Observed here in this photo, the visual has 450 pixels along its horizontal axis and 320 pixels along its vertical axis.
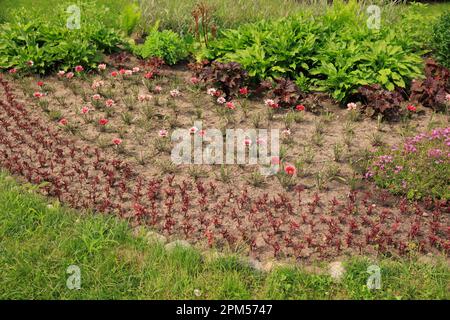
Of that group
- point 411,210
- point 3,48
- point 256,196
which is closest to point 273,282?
point 256,196

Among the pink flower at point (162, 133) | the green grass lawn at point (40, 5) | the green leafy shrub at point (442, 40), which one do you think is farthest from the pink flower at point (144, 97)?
the green leafy shrub at point (442, 40)

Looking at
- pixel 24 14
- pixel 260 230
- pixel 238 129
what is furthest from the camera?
pixel 24 14

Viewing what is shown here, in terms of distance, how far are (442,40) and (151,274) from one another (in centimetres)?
520

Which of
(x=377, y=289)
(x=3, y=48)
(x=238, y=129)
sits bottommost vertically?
(x=377, y=289)

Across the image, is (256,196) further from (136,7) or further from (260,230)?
(136,7)

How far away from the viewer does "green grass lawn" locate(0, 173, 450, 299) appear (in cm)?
444

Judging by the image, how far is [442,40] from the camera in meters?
7.68

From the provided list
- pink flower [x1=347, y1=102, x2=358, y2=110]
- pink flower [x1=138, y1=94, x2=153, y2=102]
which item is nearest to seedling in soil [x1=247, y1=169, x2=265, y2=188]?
pink flower [x1=347, y1=102, x2=358, y2=110]

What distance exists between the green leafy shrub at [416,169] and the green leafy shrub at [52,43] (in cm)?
405

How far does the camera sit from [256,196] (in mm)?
5484

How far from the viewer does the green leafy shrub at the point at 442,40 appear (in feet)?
25.1

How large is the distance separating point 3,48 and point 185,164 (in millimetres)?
3595

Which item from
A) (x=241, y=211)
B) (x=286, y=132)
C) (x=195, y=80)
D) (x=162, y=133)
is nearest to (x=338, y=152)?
(x=286, y=132)

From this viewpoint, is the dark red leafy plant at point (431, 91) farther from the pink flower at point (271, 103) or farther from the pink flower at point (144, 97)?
the pink flower at point (144, 97)
